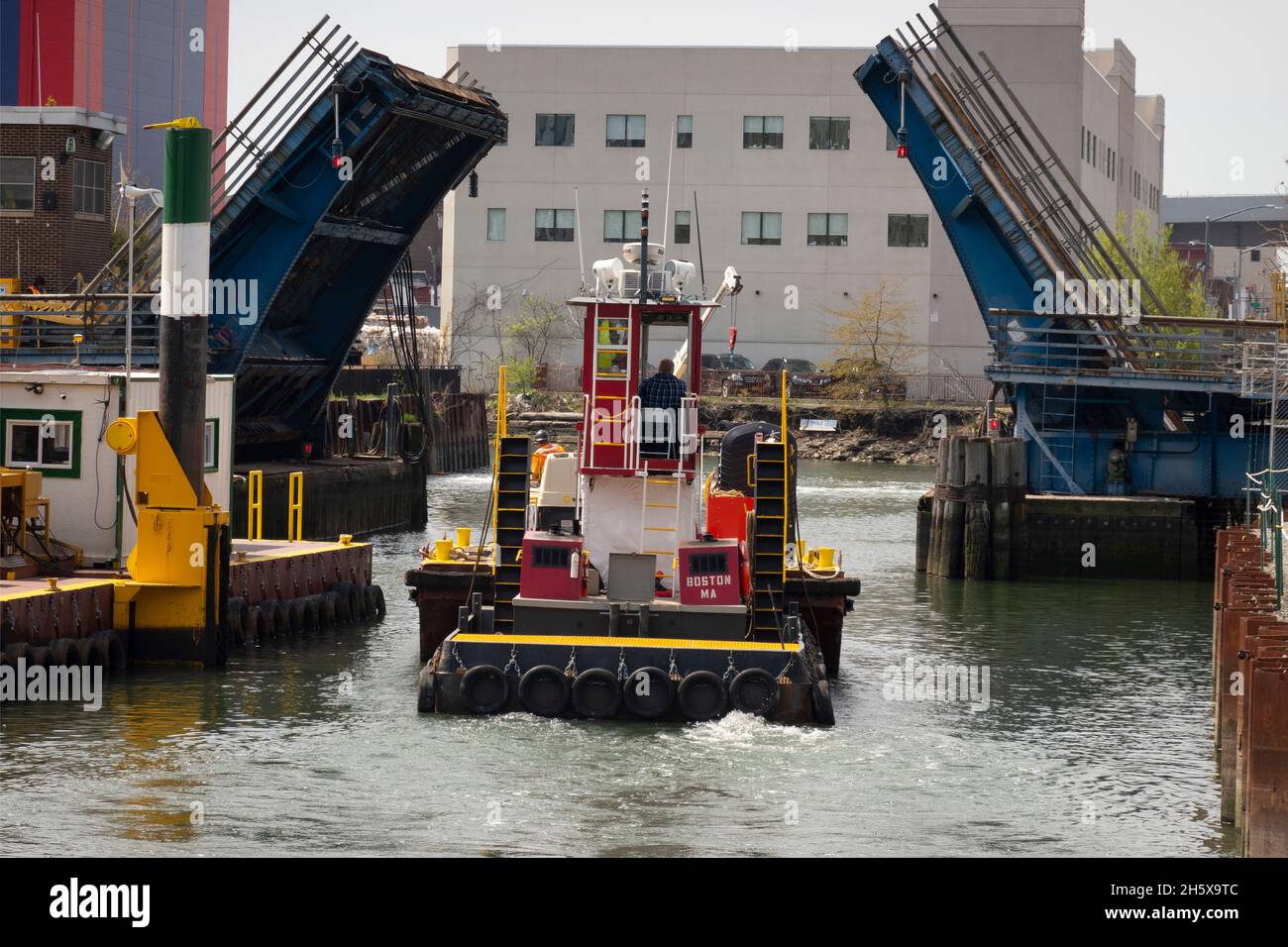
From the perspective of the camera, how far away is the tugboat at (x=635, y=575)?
19.8m

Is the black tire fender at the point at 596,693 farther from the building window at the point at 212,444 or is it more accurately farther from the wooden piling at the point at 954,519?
the wooden piling at the point at 954,519

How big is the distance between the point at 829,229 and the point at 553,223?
11.1m

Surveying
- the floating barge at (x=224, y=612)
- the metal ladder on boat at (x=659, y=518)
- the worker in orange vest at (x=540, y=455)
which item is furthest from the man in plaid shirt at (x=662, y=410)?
the floating barge at (x=224, y=612)

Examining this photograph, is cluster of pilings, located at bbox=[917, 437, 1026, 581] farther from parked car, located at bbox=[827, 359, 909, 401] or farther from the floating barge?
parked car, located at bbox=[827, 359, 909, 401]

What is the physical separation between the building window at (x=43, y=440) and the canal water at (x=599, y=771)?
3.32 metres

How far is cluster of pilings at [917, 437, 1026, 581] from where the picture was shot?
34.9m

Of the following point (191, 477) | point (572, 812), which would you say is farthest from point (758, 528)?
point (191, 477)

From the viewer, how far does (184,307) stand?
22.2 m

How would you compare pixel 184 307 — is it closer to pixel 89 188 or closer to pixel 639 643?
pixel 639 643

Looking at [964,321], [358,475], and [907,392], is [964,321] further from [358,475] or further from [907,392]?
[358,475]

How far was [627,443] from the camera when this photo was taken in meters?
21.0

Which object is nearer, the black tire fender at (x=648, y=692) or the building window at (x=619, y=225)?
the black tire fender at (x=648, y=692)

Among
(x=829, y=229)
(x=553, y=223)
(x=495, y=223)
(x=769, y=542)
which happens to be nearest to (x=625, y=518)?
(x=769, y=542)

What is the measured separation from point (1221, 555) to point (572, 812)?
12335 mm
